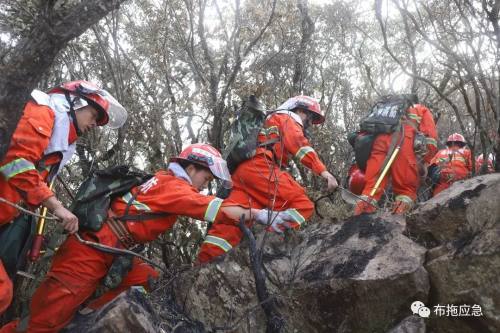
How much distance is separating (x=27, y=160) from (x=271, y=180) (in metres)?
2.36

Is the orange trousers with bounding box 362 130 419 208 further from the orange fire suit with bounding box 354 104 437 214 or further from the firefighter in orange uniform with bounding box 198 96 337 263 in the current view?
the firefighter in orange uniform with bounding box 198 96 337 263

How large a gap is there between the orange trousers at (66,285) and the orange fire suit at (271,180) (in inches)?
43.8

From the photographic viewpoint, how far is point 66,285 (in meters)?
3.71

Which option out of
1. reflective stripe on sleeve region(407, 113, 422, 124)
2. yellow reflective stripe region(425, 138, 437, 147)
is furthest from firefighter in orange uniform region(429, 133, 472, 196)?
reflective stripe on sleeve region(407, 113, 422, 124)

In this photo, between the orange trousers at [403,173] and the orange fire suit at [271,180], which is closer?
the orange fire suit at [271,180]

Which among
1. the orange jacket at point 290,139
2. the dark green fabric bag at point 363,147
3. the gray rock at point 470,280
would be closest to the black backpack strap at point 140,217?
the orange jacket at point 290,139

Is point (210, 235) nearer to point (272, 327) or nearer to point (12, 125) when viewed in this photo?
point (272, 327)

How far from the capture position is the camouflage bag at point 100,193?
151 inches

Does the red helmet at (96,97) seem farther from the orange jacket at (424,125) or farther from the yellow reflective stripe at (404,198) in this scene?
the orange jacket at (424,125)

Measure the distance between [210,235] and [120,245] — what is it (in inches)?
41.2

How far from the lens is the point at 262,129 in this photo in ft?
17.1

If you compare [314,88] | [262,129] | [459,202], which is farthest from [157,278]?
[314,88]

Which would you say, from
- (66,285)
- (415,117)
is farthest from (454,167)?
(66,285)

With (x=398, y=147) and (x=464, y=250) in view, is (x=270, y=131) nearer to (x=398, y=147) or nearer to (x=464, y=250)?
(x=398, y=147)
